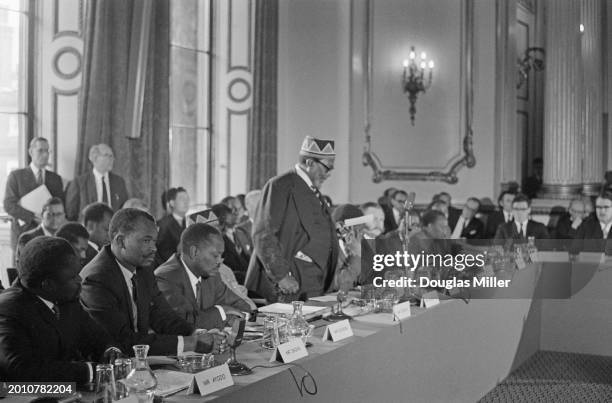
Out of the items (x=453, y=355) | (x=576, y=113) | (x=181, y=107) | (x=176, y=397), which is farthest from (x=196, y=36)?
(x=176, y=397)

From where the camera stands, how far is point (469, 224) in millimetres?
8250

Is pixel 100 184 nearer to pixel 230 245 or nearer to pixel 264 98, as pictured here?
pixel 230 245

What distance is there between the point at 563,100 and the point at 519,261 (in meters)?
4.74

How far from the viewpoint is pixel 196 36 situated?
320 inches

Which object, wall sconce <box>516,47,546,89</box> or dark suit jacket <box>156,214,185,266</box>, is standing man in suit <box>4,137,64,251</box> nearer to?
dark suit jacket <box>156,214,185,266</box>

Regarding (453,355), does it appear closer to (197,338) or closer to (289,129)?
(197,338)

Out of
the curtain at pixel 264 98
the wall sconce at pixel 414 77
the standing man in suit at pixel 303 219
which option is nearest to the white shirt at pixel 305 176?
the standing man in suit at pixel 303 219

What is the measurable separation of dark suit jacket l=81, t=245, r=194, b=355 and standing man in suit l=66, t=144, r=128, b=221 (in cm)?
297

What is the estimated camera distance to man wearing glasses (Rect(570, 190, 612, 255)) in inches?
252

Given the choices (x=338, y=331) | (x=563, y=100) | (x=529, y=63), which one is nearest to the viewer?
(x=338, y=331)

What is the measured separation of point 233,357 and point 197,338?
0.77 feet

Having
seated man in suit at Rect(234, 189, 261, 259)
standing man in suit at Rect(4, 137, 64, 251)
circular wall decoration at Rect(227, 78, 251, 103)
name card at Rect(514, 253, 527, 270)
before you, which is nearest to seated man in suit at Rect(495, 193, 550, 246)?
name card at Rect(514, 253, 527, 270)

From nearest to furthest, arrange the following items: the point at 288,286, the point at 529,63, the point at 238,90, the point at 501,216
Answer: the point at 288,286 → the point at 501,216 → the point at 238,90 → the point at 529,63

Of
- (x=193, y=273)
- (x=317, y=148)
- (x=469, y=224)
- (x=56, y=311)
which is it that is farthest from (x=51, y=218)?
(x=469, y=224)
